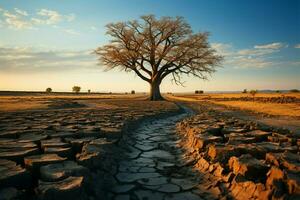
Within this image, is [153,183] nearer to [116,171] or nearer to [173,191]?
[173,191]

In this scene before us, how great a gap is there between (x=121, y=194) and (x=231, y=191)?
4.67 feet

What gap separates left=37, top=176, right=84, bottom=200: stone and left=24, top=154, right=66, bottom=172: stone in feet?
2.14

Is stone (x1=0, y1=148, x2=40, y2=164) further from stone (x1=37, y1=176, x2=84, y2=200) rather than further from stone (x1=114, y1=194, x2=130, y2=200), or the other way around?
stone (x1=114, y1=194, x2=130, y2=200)

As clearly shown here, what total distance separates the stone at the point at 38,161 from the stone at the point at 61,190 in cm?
65

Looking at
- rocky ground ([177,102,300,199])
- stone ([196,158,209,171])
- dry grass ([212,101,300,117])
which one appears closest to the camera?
rocky ground ([177,102,300,199])

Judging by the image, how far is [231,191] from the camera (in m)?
3.46

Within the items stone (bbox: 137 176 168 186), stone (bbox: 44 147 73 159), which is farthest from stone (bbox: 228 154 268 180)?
stone (bbox: 44 147 73 159)

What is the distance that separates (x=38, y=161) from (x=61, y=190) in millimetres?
1075

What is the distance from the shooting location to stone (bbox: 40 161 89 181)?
321cm

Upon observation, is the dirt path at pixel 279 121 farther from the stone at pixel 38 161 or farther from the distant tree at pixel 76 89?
the distant tree at pixel 76 89

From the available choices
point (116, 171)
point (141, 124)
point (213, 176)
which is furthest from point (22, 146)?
point (141, 124)

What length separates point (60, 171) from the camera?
338 centimetres

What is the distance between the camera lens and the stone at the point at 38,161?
363 cm

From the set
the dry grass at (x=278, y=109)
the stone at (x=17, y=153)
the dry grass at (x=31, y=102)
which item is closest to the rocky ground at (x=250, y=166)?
the stone at (x=17, y=153)
